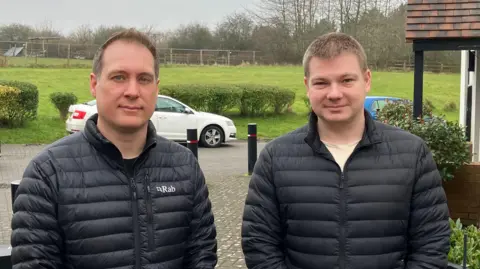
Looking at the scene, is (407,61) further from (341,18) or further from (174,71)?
(174,71)

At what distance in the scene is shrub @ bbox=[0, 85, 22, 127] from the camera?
16875 millimetres

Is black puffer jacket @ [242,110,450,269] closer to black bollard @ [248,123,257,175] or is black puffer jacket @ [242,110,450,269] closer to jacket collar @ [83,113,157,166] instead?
jacket collar @ [83,113,157,166]

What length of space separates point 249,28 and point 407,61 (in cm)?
1838

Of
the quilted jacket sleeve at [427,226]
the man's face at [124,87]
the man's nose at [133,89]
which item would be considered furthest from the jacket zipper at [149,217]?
the quilted jacket sleeve at [427,226]

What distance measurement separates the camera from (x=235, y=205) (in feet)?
29.0

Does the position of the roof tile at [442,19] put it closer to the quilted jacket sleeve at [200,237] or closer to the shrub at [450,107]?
the quilted jacket sleeve at [200,237]

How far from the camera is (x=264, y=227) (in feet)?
8.17


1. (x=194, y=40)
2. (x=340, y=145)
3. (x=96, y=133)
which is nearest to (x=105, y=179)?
(x=96, y=133)

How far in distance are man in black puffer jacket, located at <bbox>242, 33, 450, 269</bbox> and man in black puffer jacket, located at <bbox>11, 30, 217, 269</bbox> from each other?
35 cm

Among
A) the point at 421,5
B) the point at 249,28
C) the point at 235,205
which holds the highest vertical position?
the point at 249,28

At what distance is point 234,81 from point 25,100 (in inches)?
737

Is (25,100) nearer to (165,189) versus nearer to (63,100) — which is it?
(63,100)

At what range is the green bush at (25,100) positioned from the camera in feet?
57.3

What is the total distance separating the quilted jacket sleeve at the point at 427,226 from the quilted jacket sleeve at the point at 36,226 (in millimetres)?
1463
